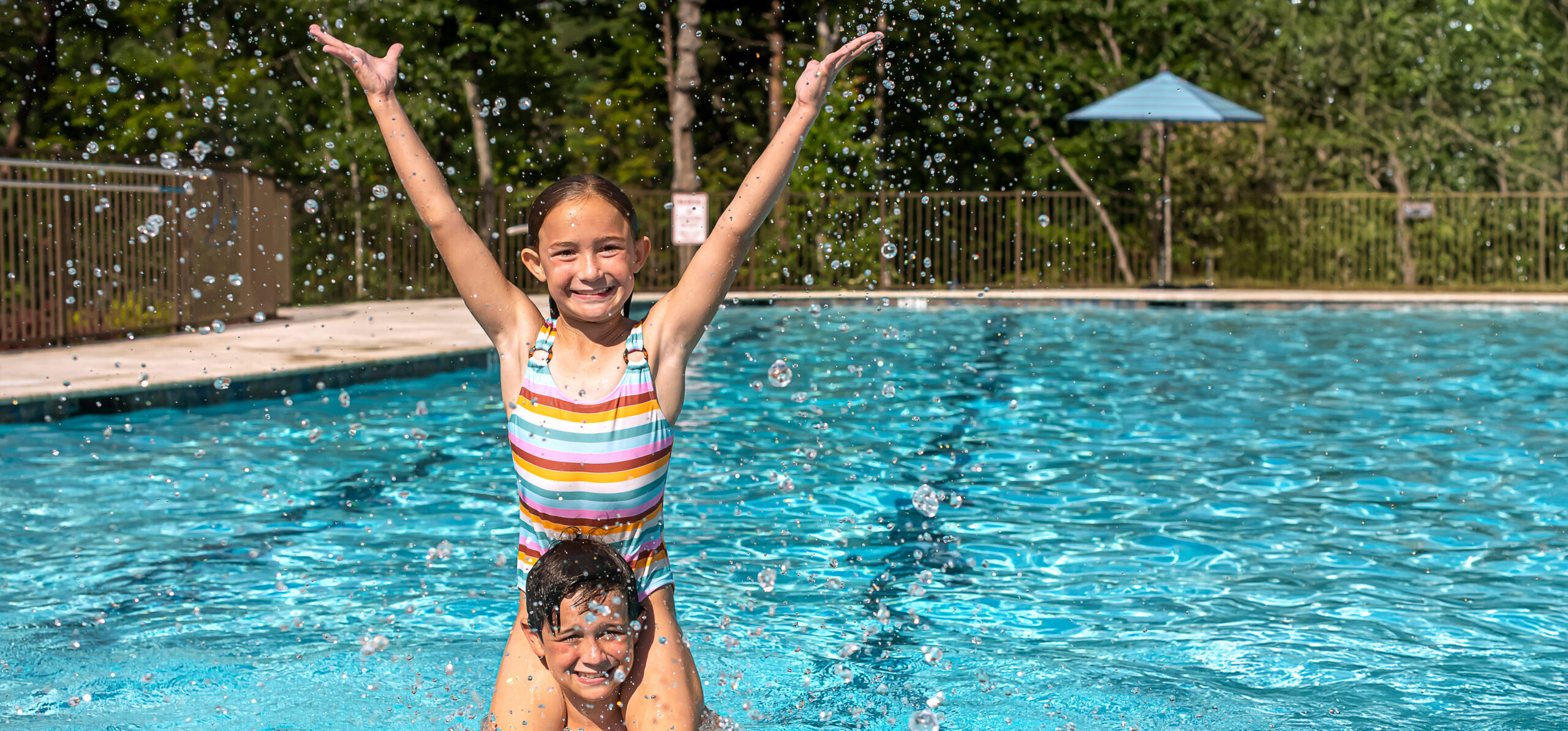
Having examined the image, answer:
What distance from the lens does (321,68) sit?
26000 millimetres

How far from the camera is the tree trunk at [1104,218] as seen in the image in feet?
77.1

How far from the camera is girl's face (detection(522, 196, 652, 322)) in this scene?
2.55m

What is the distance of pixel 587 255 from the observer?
2.55 metres

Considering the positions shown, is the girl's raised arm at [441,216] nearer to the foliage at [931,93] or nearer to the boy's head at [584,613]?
the boy's head at [584,613]

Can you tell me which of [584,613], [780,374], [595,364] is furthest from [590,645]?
[780,374]

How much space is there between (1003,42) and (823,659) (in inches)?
822

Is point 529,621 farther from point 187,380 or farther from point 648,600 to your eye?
point 187,380

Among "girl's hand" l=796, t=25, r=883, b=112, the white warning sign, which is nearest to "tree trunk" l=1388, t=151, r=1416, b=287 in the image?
the white warning sign

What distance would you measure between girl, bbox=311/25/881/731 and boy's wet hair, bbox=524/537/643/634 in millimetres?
67

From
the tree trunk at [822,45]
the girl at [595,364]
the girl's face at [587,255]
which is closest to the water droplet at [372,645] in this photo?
the girl at [595,364]

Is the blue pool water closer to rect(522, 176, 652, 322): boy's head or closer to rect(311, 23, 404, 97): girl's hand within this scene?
rect(522, 176, 652, 322): boy's head

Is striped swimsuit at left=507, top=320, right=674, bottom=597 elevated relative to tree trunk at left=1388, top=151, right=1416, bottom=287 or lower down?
lower down

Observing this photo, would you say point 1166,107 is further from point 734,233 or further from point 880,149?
point 734,233

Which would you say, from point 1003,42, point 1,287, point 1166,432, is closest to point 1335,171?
point 1003,42
